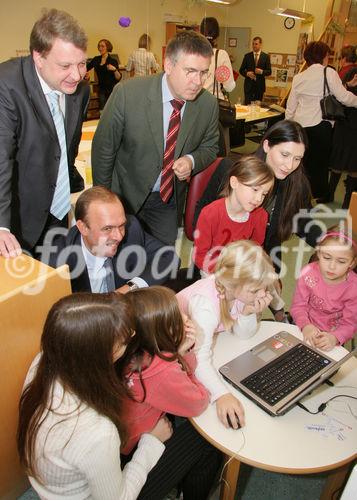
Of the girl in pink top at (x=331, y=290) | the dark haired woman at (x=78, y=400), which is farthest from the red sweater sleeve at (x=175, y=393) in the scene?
the girl in pink top at (x=331, y=290)

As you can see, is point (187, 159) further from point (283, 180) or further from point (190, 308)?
point (190, 308)

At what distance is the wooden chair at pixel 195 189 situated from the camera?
2.27 m

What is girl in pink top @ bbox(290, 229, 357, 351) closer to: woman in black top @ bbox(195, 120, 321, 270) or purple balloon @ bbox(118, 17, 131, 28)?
woman in black top @ bbox(195, 120, 321, 270)

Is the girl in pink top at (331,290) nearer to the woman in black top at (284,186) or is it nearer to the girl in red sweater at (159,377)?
the woman in black top at (284,186)

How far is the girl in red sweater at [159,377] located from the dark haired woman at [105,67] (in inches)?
226

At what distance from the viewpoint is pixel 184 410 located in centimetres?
117

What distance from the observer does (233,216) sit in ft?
6.55

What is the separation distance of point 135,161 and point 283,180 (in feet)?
2.66

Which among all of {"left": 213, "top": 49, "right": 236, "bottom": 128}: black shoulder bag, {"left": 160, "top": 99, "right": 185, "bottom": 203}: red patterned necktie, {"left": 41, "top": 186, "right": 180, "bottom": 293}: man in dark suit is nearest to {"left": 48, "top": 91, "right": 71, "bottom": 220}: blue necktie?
{"left": 41, "top": 186, "right": 180, "bottom": 293}: man in dark suit

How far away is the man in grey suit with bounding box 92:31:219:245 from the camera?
188 centimetres

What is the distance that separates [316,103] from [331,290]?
111 inches

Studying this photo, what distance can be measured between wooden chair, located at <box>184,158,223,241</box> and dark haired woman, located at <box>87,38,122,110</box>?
454 cm

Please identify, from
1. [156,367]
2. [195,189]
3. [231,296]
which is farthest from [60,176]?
[156,367]

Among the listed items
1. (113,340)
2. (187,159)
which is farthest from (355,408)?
(187,159)
